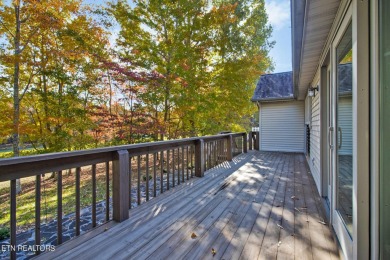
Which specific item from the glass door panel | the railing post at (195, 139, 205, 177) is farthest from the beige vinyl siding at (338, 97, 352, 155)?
the railing post at (195, 139, 205, 177)

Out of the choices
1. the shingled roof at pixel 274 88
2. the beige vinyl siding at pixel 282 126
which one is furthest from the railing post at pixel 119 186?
the beige vinyl siding at pixel 282 126

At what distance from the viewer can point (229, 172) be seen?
485cm

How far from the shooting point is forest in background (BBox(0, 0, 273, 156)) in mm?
5930

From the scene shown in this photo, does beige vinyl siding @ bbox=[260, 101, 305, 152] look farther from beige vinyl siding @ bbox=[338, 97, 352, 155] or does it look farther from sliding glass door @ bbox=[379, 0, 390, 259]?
sliding glass door @ bbox=[379, 0, 390, 259]

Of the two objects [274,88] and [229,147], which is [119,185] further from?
[274,88]

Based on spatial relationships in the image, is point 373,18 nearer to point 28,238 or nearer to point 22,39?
point 28,238

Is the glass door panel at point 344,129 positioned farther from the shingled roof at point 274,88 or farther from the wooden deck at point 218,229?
the shingled roof at point 274,88

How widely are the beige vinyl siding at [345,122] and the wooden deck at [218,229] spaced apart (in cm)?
95

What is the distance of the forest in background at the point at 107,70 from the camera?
19.5 feet

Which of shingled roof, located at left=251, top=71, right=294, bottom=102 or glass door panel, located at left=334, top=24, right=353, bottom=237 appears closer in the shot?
glass door panel, located at left=334, top=24, right=353, bottom=237

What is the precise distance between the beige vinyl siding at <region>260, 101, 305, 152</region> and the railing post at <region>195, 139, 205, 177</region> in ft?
17.5

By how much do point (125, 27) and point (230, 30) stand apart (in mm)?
4380

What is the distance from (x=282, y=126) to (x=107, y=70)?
24.1 ft

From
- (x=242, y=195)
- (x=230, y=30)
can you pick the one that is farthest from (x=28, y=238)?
(x=230, y=30)
